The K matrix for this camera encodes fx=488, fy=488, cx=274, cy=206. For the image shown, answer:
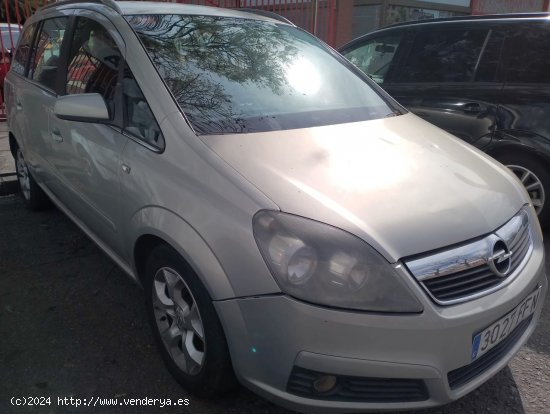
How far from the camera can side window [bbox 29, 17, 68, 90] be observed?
11.0 feet

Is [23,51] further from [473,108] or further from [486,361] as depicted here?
[486,361]

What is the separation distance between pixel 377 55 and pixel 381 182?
3270mm

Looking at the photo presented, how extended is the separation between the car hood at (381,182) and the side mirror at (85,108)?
0.64 meters

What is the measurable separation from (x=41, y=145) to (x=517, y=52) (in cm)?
369

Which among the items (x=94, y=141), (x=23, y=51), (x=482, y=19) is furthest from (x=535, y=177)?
(x=23, y=51)

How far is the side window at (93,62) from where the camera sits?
258 cm

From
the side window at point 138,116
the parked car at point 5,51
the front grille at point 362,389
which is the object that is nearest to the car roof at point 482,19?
the side window at point 138,116

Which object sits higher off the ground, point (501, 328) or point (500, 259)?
point (500, 259)

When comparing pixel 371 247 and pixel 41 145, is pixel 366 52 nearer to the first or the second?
pixel 41 145

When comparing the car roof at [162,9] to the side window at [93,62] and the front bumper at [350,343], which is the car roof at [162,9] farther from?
the front bumper at [350,343]

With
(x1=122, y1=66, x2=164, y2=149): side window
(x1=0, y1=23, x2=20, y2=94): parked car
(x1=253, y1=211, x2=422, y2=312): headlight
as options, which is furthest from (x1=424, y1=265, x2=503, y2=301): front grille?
(x1=0, y1=23, x2=20, y2=94): parked car

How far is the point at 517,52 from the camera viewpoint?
3861mm

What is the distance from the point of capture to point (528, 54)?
12.5ft

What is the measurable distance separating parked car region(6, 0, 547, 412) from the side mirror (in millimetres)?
11
